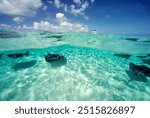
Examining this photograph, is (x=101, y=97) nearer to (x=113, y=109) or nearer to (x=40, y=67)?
(x=113, y=109)

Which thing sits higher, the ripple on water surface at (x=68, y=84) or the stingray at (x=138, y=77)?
the stingray at (x=138, y=77)

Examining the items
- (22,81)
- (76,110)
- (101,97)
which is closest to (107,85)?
(101,97)

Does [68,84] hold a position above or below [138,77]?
below

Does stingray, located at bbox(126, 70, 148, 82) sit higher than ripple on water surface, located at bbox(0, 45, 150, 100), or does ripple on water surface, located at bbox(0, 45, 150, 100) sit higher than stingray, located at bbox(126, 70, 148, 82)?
stingray, located at bbox(126, 70, 148, 82)

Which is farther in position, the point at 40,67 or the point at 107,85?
the point at 40,67

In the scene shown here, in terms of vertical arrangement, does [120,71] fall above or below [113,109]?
below

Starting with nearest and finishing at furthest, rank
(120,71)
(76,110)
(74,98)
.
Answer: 1. (76,110)
2. (74,98)
3. (120,71)

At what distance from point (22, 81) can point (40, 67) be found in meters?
2.52

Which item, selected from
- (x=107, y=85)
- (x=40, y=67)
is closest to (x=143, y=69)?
(x=107, y=85)

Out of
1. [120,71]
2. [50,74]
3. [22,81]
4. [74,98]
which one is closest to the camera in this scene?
[74,98]

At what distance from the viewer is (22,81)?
729 cm

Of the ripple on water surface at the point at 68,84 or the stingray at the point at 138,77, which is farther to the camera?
the stingray at the point at 138,77

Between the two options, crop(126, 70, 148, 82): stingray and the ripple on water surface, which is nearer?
the ripple on water surface

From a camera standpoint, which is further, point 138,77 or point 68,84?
point 138,77
